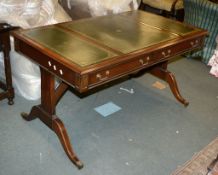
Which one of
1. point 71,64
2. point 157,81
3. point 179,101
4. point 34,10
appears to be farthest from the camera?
point 157,81

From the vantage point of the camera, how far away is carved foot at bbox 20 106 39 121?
2.03 m

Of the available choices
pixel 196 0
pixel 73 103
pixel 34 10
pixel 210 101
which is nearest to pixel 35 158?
pixel 73 103

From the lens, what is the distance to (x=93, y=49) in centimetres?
161

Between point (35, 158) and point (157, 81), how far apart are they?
1.50 metres

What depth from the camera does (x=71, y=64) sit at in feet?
4.66

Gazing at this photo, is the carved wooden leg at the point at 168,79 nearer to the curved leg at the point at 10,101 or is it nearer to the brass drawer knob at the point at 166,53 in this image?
the brass drawer knob at the point at 166,53

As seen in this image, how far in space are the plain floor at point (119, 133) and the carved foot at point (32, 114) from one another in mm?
34

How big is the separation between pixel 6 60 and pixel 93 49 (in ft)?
2.79

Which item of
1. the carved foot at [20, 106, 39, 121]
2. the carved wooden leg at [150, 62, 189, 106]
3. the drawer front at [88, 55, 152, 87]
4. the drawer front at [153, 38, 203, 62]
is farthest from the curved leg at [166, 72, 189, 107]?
the carved foot at [20, 106, 39, 121]

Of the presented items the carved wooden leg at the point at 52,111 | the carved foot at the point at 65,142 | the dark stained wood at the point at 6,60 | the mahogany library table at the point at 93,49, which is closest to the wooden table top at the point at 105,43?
the mahogany library table at the point at 93,49

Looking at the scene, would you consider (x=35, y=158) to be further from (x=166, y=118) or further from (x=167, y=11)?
(x=167, y=11)

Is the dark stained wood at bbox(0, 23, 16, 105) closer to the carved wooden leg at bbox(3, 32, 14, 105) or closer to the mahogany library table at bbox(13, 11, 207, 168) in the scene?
the carved wooden leg at bbox(3, 32, 14, 105)

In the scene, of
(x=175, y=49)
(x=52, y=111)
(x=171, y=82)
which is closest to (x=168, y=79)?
(x=171, y=82)

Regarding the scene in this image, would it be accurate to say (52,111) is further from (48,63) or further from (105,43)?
(105,43)
